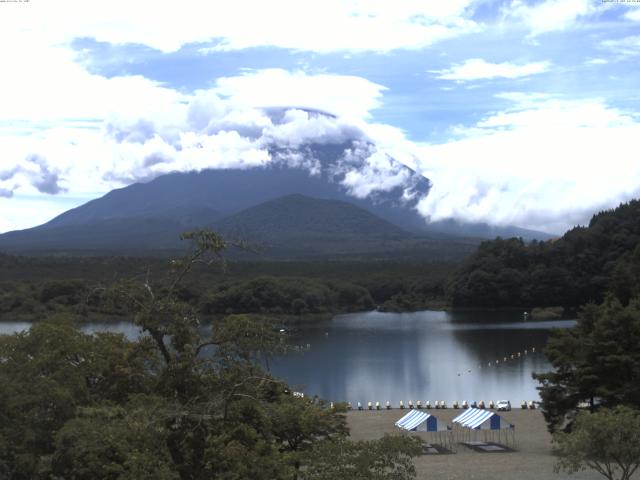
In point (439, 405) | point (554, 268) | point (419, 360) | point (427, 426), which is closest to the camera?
point (427, 426)

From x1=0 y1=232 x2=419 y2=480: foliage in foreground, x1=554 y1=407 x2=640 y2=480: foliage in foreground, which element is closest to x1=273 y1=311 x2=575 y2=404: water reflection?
x1=554 y1=407 x2=640 y2=480: foliage in foreground

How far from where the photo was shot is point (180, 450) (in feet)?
26.3

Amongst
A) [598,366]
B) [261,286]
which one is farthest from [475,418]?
[261,286]

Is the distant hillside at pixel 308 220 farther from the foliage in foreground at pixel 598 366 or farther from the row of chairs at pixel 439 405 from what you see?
the foliage in foreground at pixel 598 366

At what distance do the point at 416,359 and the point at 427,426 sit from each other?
19.6m

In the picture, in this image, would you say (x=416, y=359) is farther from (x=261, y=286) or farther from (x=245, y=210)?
(x=245, y=210)

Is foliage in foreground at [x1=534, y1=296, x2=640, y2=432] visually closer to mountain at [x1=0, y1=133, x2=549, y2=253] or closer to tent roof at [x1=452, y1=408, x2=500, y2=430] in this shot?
tent roof at [x1=452, y1=408, x2=500, y2=430]

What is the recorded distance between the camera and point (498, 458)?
1756 centimetres

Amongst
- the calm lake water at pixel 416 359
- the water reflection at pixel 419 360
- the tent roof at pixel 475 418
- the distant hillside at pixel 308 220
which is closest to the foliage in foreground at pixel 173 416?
the tent roof at pixel 475 418

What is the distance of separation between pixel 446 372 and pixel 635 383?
18.0 m

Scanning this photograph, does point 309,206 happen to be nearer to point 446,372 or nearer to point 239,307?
point 239,307

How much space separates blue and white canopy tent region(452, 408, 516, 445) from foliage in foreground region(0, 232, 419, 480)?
365 inches

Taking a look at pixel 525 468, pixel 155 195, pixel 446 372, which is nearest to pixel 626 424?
pixel 525 468

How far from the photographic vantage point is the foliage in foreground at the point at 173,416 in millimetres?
7688
